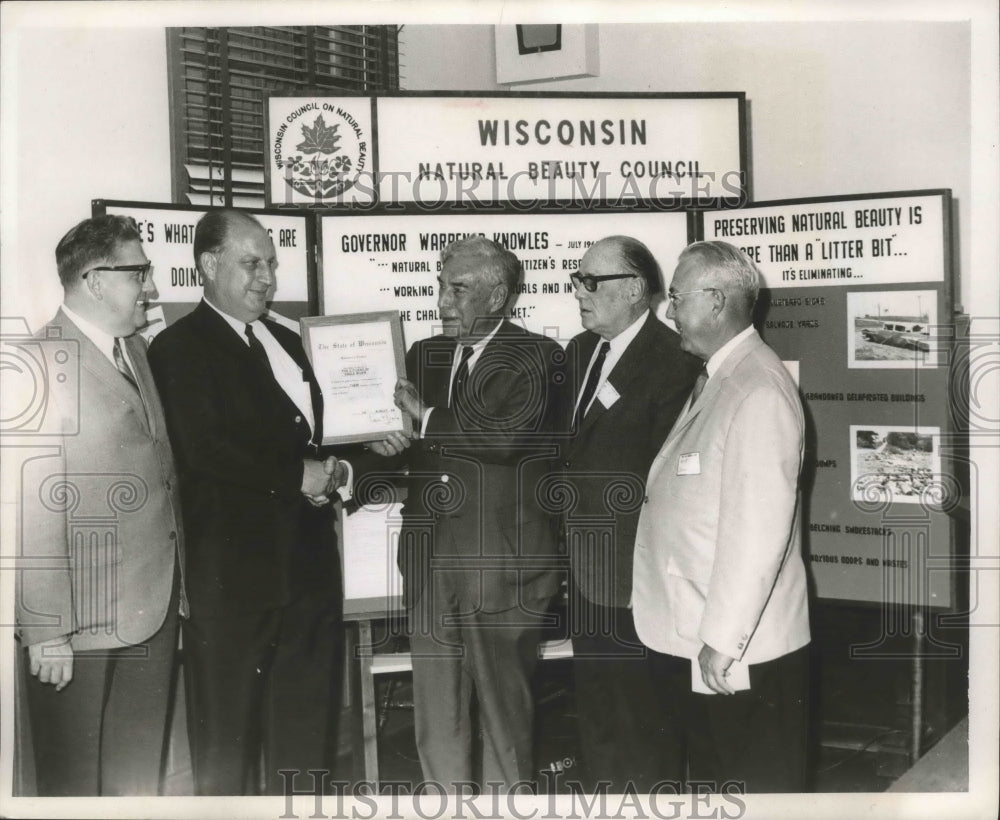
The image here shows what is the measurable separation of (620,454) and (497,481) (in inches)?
16.6

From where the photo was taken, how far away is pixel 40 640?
10.5 ft

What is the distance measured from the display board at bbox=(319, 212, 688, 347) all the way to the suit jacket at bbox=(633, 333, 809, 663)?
2.55 feet

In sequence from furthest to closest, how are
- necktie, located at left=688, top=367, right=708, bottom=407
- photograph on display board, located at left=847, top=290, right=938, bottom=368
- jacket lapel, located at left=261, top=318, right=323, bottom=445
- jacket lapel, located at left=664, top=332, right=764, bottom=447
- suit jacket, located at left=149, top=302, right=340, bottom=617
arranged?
photograph on display board, located at left=847, top=290, right=938, bottom=368, jacket lapel, located at left=261, top=318, right=323, bottom=445, suit jacket, located at left=149, top=302, right=340, bottom=617, necktie, located at left=688, top=367, right=708, bottom=407, jacket lapel, located at left=664, top=332, right=764, bottom=447

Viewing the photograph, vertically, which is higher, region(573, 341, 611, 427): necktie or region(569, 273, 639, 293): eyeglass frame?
region(569, 273, 639, 293): eyeglass frame

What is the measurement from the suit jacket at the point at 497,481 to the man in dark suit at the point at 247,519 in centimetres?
42

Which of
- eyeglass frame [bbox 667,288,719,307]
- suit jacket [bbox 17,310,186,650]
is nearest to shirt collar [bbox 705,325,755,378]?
eyeglass frame [bbox 667,288,719,307]

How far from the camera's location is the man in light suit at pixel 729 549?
2.70 m

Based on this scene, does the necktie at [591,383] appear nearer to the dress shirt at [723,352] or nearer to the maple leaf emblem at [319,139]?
the dress shirt at [723,352]

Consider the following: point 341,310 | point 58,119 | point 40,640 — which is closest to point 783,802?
point 341,310

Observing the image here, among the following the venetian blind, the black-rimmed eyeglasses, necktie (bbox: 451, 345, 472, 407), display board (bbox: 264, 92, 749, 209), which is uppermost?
the venetian blind

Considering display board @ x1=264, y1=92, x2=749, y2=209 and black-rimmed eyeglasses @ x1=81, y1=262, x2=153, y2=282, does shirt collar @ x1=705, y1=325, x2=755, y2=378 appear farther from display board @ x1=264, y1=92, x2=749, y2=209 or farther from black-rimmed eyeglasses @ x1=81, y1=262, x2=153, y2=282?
black-rimmed eyeglasses @ x1=81, y1=262, x2=153, y2=282

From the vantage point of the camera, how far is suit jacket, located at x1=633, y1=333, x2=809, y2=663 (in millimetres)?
2695

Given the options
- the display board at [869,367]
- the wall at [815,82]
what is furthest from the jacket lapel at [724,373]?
the wall at [815,82]

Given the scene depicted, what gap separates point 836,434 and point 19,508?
2897 millimetres
